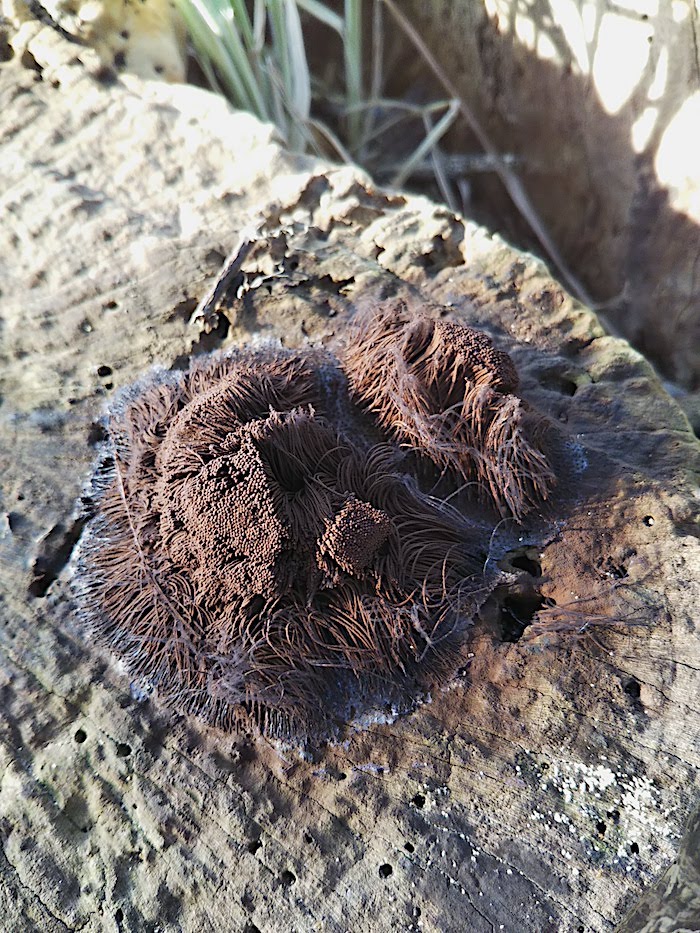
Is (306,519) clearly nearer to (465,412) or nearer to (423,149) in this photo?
(465,412)

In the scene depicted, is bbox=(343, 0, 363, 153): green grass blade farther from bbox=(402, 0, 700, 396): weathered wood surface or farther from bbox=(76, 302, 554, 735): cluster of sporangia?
bbox=(76, 302, 554, 735): cluster of sporangia

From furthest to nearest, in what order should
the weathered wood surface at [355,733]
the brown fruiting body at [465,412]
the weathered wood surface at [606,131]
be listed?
the weathered wood surface at [606,131], the brown fruiting body at [465,412], the weathered wood surface at [355,733]

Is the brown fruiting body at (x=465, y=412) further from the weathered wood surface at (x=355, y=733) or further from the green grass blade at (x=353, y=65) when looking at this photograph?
the green grass blade at (x=353, y=65)

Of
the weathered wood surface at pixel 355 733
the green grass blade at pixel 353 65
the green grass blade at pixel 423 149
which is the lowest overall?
the weathered wood surface at pixel 355 733

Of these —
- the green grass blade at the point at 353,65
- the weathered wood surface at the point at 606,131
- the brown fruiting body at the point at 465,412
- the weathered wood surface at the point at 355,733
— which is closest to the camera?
the weathered wood surface at the point at 355,733

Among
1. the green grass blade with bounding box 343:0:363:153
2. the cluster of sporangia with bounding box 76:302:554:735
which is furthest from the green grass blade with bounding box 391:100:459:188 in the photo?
the cluster of sporangia with bounding box 76:302:554:735

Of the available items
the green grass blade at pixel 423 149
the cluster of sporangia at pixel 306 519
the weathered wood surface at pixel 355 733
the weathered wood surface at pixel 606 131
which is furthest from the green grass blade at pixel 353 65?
the cluster of sporangia at pixel 306 519
